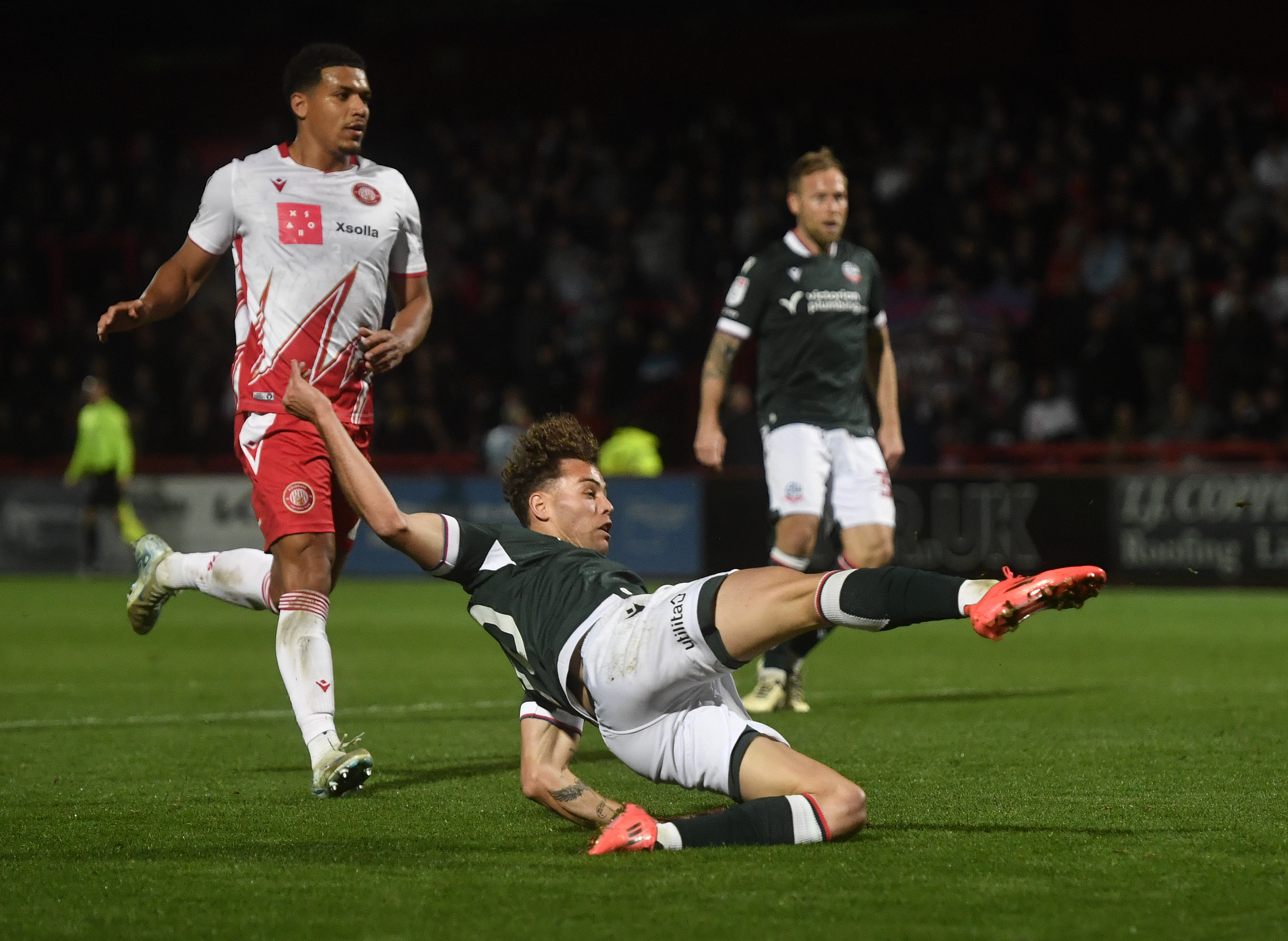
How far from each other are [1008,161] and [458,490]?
6.92m

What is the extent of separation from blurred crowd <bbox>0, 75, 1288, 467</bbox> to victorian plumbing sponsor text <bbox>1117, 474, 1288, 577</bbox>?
3.56 feet

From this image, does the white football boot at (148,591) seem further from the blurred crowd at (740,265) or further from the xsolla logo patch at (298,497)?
the blurred crowd at (740,265)

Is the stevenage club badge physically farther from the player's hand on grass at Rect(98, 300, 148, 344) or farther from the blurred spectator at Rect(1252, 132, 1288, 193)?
the blurred spectator at Rect(1252, 132, 1288, 193)

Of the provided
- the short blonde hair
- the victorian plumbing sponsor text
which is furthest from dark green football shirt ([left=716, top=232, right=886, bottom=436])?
the victorian plumbing sponsor text

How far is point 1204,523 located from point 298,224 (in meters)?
10.9

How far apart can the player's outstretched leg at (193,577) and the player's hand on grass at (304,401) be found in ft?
4.39

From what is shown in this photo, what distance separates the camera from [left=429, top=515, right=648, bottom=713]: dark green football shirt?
4.53 meters

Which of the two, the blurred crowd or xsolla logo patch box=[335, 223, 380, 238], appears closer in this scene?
xsolla logo patch box=[335, 223, 380, 238]

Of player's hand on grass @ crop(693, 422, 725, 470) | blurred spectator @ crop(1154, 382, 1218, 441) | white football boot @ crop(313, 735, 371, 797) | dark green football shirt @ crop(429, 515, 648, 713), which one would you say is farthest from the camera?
A: blurred spectator @ crop(1154, 382, 1218, 441)

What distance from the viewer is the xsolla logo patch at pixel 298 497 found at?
5848 mm

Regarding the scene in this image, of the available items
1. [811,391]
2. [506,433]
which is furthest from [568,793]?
[506,433]

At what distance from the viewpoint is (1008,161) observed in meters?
19.3

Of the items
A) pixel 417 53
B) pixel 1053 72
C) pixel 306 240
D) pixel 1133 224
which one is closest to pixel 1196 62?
pixel 1053 72

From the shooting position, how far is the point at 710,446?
7.89 meters
